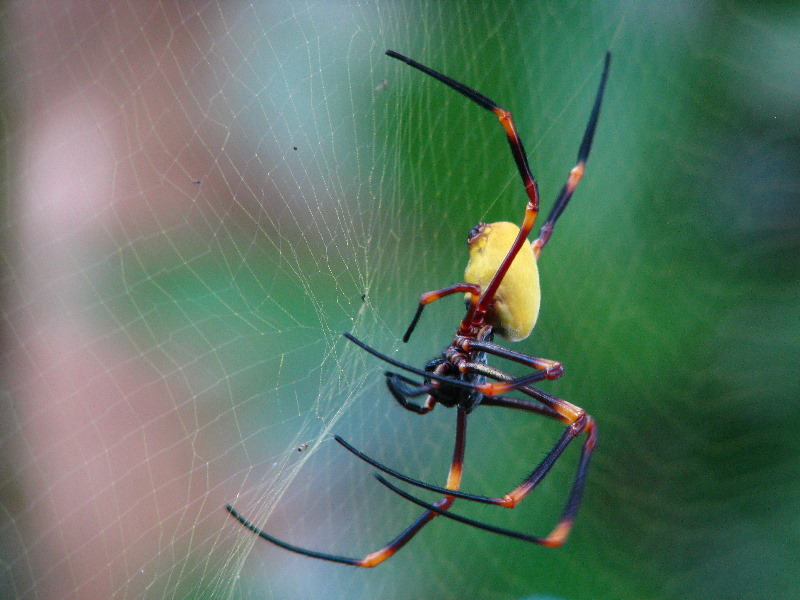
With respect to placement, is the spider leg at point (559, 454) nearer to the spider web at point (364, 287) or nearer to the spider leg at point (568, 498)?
the spider leg at point (568, 498)

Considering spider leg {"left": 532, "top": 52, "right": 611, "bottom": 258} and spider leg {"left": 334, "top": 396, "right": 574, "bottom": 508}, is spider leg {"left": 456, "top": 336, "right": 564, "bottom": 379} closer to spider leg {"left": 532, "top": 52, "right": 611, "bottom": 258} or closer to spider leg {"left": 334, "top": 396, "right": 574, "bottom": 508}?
spider leg {"left": 334, "top": 396, "right": 574, "bottom": 508}

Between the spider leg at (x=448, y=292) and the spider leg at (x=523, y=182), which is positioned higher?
the spider leg at (x=523, y=182)

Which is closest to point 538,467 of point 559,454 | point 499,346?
point 559,454

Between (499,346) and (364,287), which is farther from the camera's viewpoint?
(364,287)

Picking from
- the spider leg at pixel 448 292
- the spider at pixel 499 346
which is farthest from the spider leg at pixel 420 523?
the spider leg at pixel 448 292

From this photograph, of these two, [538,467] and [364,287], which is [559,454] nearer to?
[538,467]

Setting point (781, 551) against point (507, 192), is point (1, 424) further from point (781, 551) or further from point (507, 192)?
point (781, 551)
